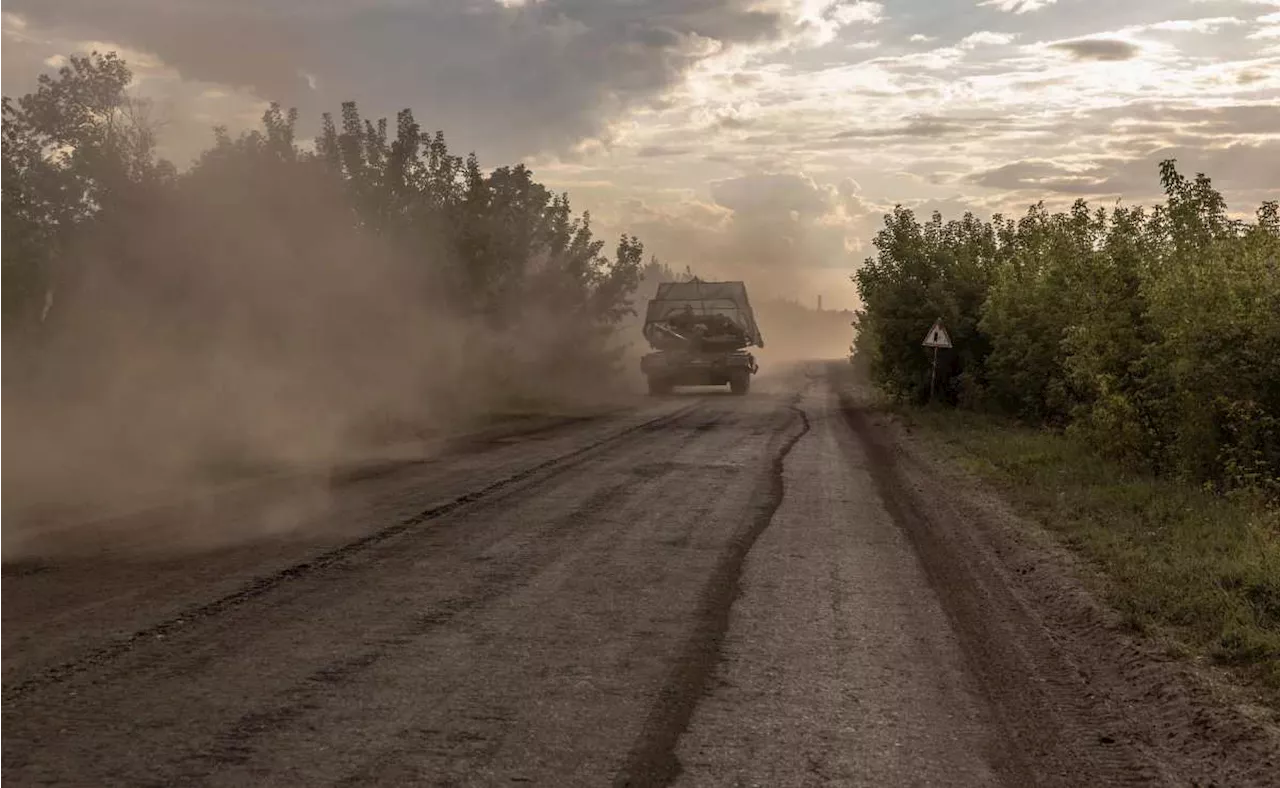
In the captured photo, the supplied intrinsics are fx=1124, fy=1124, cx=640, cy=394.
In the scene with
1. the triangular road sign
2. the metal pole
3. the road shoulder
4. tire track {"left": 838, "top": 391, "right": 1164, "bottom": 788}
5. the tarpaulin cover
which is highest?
the tarpaulin cover

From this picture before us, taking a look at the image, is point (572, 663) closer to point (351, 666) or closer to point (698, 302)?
point (351, 666)

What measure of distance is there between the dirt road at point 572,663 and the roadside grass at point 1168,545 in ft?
1.91

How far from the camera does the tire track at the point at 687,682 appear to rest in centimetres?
458

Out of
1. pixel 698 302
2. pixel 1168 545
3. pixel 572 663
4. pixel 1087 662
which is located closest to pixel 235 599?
pixel 572 663

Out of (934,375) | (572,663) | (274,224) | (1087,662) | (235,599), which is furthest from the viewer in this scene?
(934,375)

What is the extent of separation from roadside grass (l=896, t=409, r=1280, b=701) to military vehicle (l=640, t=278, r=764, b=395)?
18.5 meters

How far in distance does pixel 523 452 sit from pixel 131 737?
12459 millimetres

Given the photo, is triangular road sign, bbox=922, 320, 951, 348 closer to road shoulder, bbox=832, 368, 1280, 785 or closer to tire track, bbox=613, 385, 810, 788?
road shoulder, bbox=832, 368, 1280, 785

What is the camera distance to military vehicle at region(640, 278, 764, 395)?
1391 inches

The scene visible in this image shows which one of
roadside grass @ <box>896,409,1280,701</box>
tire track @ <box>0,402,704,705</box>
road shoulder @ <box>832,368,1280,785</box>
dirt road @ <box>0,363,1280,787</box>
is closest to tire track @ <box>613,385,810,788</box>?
dirt road @ <box>0,363,1280,787</box>

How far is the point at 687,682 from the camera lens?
579 centimetres

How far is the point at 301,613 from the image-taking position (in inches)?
274

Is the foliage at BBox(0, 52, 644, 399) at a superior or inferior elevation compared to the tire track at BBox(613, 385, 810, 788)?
superior

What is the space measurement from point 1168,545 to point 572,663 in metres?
6.21
